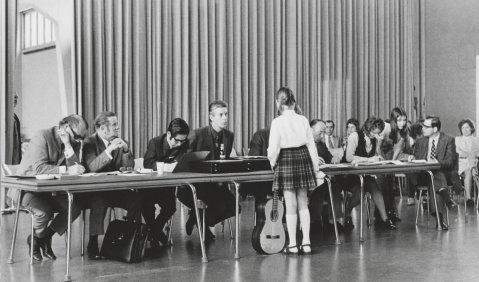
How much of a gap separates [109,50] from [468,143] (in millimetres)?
5214

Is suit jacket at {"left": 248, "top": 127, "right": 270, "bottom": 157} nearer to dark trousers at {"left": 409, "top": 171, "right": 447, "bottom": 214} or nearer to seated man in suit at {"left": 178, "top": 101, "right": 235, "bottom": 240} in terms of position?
seated man in suit at {"left": 178, "top": 101, "right": 235, "bottom": 240}

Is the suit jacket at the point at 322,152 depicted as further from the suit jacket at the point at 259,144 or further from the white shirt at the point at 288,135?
the white shirt at the point at 288,135

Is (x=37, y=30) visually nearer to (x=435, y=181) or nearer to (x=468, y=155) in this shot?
(x=468, y=155)

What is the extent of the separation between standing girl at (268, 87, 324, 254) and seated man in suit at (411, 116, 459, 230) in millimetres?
2050

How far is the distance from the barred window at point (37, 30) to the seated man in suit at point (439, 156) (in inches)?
293

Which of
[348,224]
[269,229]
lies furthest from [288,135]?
[348,224]

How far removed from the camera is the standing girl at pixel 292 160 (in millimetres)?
5094

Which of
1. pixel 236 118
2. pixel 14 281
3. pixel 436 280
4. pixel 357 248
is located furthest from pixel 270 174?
pixel 236 118

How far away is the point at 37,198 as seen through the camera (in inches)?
189

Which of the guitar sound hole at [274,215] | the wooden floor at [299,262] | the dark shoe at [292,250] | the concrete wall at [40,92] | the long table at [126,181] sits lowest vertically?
the wooden floor at [299,262]

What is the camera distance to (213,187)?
5.82m

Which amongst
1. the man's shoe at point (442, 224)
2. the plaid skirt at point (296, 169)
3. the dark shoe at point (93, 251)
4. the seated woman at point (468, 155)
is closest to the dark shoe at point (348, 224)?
the man's shoe at point (442, 224)

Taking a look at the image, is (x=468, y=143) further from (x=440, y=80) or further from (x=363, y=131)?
(x=440, y=80)

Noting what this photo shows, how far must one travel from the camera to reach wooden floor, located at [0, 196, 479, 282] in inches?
173
